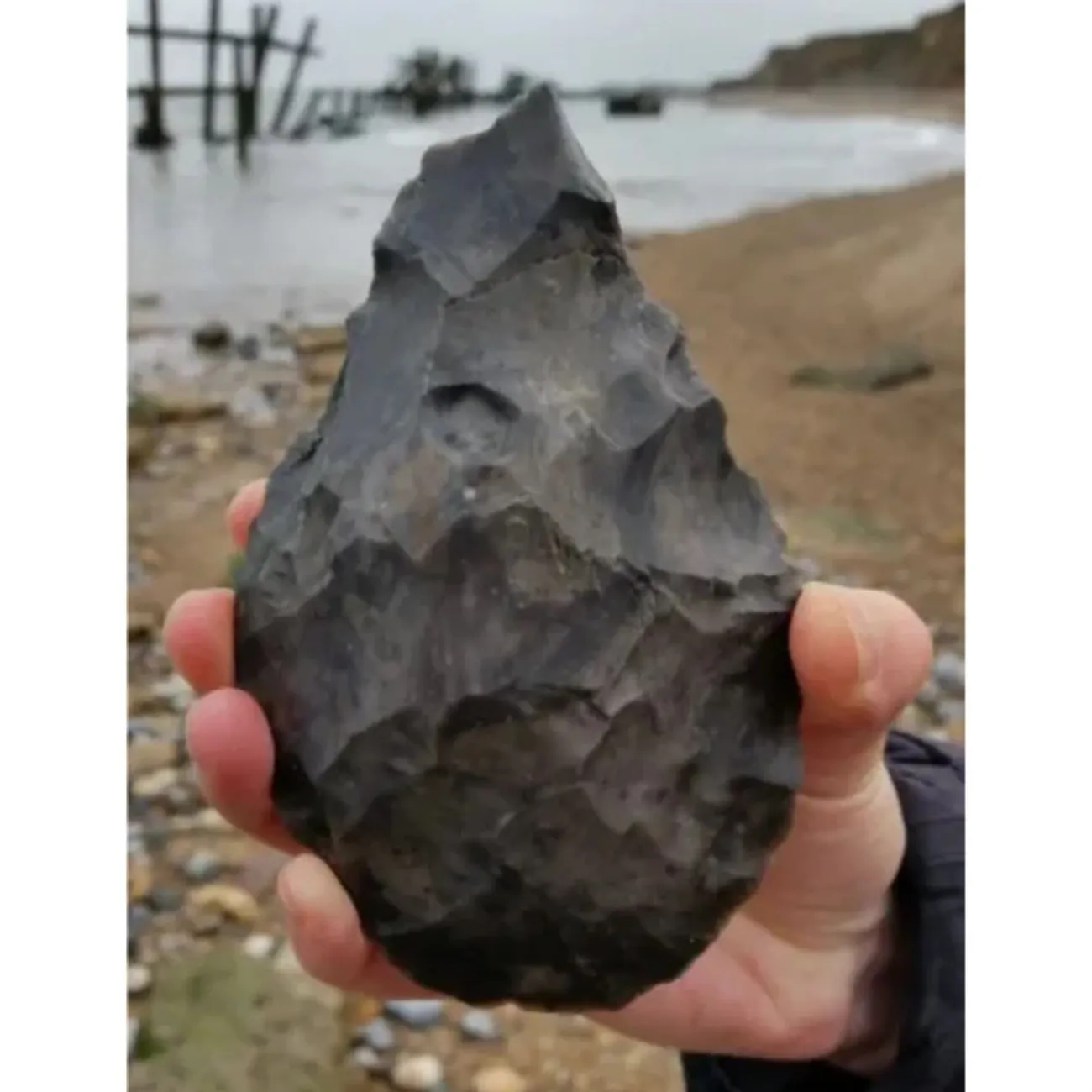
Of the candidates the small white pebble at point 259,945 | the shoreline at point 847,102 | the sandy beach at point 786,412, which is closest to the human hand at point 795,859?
the small white pebble at point 259,945

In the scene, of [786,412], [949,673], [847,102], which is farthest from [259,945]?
[847,102]

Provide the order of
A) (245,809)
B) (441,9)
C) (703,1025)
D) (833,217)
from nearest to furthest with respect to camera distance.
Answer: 1. (245,809)
2. (703,1025)
3. (441,9)
4. (833,217)

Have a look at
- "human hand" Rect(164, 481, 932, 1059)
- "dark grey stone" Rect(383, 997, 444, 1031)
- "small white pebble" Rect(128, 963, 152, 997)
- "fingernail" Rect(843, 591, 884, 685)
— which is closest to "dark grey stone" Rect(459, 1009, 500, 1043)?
"dark grey stone" Rect(383, 997, 444, 1031)

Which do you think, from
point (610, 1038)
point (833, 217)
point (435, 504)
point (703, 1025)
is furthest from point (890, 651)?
point (833, 217)

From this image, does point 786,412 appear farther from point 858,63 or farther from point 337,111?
point 337,111

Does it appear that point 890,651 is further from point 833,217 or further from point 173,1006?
point 833,217

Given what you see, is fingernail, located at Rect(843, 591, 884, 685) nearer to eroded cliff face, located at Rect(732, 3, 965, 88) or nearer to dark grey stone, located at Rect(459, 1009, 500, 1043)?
dark grey stone, located at Rect(459, 1009, 500, 1043)
